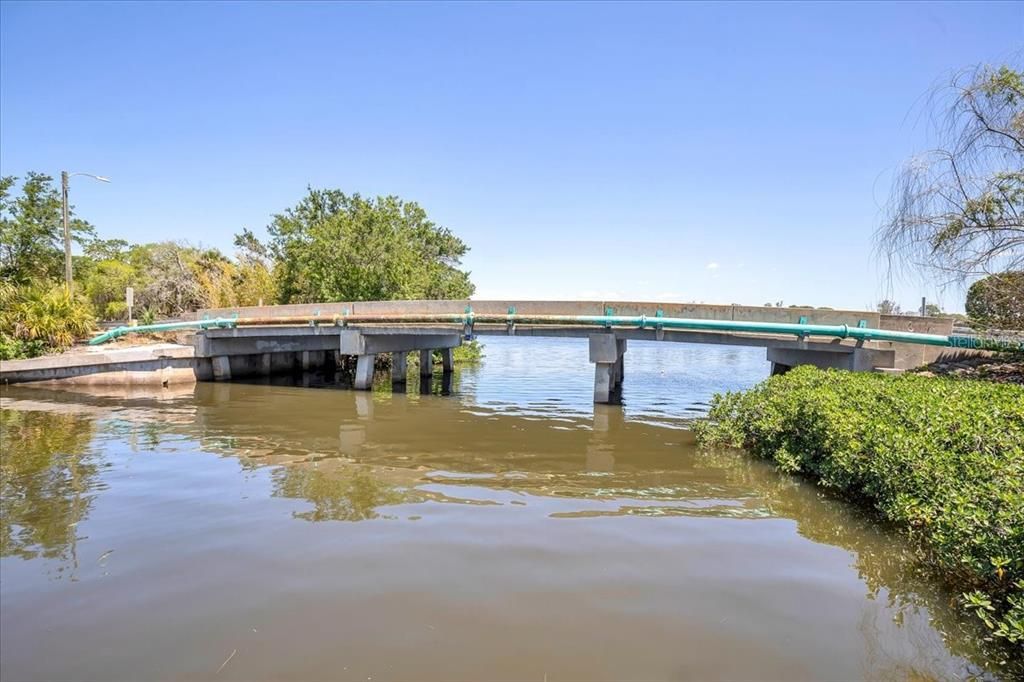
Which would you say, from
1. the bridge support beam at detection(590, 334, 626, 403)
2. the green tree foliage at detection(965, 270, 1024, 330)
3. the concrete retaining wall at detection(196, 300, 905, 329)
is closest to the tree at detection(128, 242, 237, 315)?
the concrete retaining wall at detection(196, 300, 905, 329)

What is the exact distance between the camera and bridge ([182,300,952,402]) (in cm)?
1507

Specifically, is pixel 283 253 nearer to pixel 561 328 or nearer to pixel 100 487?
pixel 561 328

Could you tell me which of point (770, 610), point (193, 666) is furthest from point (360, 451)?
point (770, 610)

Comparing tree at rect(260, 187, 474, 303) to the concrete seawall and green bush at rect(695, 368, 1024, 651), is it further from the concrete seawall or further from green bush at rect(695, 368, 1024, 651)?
green bush at rect(695, 368, 1024, 651)

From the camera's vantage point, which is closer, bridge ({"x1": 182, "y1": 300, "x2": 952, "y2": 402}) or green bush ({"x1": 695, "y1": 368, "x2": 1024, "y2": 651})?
green bush ({"x1": 695, "y1": 368, "x2": 1024, "y2": 651})

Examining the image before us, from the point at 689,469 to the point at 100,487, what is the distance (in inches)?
397

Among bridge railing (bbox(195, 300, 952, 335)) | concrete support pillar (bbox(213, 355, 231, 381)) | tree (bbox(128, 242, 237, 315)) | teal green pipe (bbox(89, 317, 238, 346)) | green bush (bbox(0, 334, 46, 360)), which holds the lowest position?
concrete support pillar (bbox(213, 355, 231, 381))

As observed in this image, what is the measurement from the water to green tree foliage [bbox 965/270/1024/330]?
6.97 m

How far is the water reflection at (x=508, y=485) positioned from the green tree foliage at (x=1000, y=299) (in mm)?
6964

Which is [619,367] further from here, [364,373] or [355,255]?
[355,255]

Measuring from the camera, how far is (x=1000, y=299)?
12.5 metres

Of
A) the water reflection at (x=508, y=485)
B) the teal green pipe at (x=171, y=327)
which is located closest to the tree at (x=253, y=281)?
the teal green pipe at (x=171, y=327)

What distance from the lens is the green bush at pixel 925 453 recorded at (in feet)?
15.4

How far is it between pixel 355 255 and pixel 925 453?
27241 millimetres
